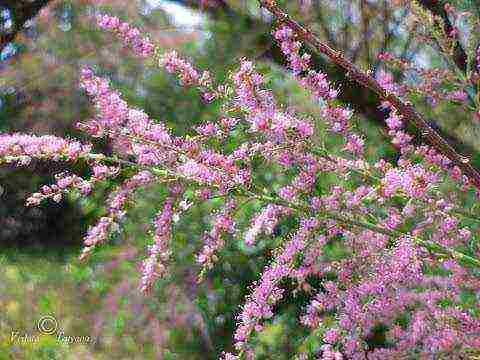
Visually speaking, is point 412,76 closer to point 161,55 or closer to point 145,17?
point 161,55

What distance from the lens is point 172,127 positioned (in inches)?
87.1

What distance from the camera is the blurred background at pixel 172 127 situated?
2438 millimetres

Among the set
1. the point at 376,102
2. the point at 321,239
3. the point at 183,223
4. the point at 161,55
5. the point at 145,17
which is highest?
the point at 161,55

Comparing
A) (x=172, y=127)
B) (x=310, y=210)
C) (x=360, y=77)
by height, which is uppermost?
(x=360, y=77)

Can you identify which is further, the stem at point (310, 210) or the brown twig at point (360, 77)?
the stem at point (310, 210)

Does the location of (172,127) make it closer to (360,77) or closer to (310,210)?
(310,210)

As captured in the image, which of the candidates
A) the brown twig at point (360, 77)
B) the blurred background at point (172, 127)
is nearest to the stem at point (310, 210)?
the brown twig at point (360, 77)

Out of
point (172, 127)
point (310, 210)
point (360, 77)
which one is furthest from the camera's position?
point (172, 127)

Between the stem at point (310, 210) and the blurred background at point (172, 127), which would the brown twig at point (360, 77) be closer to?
the stem at point (310, 210)

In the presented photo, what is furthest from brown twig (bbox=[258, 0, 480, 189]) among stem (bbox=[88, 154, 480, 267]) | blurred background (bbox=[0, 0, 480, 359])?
blurred background (bbox=[0, 0, 480, 359])

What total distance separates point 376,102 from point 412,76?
0.43 metres

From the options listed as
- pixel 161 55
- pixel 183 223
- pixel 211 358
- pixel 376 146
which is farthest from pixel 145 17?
pixel 161 55

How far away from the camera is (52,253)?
16.0 feet

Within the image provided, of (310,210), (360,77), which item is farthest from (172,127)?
(360,77)
